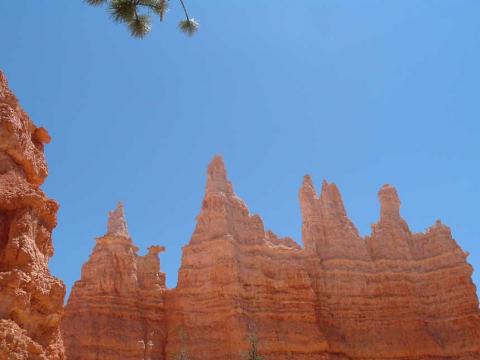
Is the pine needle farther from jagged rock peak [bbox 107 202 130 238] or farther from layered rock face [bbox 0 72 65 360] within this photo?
jagged rock peak [bbox 107 202 130 238]

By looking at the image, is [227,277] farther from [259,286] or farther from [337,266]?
[337,266]

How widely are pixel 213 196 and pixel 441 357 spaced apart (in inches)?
1047

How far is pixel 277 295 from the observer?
54.3m

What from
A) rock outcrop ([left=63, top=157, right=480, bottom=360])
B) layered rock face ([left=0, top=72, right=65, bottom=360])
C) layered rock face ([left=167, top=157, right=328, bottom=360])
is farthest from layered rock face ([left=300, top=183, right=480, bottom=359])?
layered rock face ([left=0, top=72, right=65, bottom=360])

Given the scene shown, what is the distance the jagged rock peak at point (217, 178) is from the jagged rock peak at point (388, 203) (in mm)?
17675

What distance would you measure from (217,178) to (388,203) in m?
20.0

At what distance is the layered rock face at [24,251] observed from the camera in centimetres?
1301

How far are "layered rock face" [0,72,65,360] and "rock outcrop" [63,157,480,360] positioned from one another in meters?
35.3

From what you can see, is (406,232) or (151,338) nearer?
(151,338)

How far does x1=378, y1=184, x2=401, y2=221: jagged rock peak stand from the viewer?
2518 inches

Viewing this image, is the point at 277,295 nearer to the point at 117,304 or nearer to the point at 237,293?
the point at 237,293

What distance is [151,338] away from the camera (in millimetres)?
51500

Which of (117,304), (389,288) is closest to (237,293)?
(117,304)

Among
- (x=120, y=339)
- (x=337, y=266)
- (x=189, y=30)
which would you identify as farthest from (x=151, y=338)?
(x=189, y=30)
